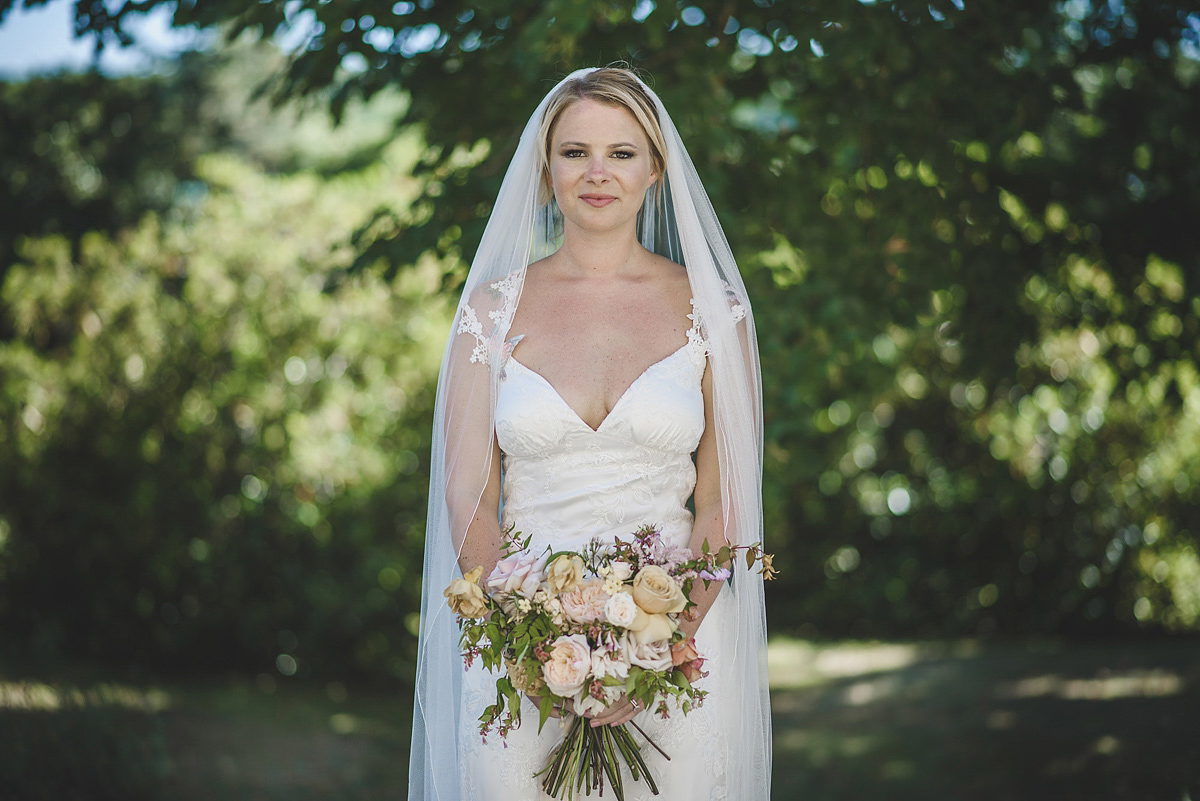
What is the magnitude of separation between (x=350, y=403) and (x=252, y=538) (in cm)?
125

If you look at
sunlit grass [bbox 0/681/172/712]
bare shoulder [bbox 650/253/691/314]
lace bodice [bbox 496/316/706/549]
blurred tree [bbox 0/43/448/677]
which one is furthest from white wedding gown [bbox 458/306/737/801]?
blurred tree [bbox 0/43/448/677]

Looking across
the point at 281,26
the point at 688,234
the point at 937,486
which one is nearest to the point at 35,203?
the point at 281,26

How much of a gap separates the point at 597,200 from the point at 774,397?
8.64 ft

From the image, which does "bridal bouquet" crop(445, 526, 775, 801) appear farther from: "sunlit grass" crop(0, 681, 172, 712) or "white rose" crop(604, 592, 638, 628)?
"sunlit grass" crop(0, 681, 172, 712)

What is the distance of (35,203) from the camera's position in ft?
45.2

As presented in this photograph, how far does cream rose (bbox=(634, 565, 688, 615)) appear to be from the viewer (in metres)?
2.61

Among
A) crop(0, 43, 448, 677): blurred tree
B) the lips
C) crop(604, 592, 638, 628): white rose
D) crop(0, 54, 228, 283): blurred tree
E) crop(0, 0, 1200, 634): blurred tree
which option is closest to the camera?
crop(604, 592, 638, 628): white rose

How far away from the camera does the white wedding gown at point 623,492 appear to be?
3004mm

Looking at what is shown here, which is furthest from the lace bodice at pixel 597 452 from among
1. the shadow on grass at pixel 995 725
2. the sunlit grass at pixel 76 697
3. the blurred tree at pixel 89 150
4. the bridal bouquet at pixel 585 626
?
the blurred tree at pixel 89 150

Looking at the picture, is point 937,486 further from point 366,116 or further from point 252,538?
point 366,116

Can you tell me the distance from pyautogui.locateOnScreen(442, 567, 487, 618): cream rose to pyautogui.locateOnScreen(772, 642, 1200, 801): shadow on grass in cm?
450

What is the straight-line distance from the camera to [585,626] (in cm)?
264

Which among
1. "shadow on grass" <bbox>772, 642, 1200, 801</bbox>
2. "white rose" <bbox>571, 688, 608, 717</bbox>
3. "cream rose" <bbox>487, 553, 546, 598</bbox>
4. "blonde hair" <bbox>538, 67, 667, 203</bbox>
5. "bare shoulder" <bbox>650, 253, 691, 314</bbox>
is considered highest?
"blonde hair" <bbox>538, 67, 667, 203</bbox>

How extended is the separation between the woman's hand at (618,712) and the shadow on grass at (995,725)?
13.2 feet
